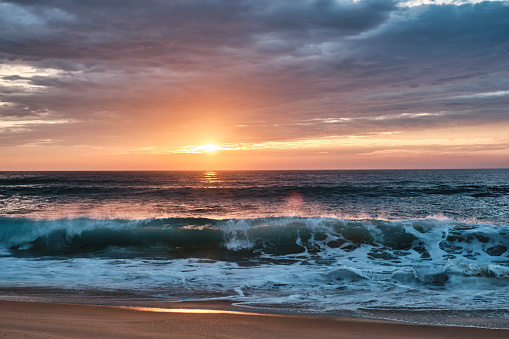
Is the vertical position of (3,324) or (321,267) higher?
(3,324)

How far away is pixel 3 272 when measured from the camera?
9.04 metres

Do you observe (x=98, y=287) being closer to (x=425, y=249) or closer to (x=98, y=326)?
(x=98, y=326)

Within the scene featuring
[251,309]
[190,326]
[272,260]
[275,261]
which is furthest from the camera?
[272,260]

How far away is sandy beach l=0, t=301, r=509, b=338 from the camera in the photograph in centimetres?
474

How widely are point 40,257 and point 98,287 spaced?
18.0ft

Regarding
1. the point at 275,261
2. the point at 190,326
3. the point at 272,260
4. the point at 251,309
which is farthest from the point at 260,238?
the point at 190,326

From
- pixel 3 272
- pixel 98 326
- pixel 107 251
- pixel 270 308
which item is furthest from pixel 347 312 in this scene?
Result: pixel 107 251

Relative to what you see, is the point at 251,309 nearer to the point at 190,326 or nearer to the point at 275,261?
the point at 190,326

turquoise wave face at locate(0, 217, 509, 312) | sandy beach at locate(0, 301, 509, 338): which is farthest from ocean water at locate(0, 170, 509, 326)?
sandy beach at locate(0, 301, 509, 338)

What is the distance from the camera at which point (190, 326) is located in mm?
5039

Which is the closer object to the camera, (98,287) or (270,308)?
(270,308)

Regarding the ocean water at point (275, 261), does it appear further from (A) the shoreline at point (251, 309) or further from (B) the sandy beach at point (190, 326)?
(B) the sandy beach at point (190, 326)

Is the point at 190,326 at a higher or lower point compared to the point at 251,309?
higher

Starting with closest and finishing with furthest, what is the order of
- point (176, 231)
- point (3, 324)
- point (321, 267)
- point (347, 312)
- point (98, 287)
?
1. point (3, 324)
2. point (347, 312)
3. point (98, 287)
4. point (321, 267)
5. point (176, 231)
